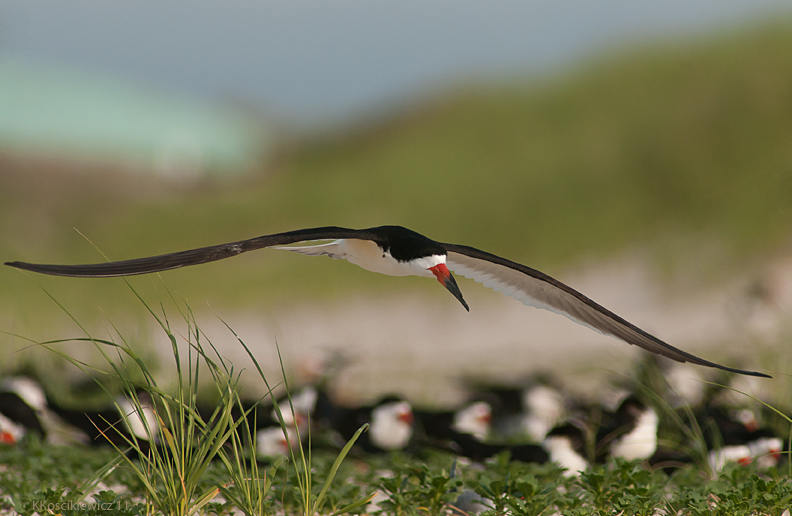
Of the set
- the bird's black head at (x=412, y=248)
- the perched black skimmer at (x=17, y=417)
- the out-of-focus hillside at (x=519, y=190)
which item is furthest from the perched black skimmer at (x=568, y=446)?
the out-of-focus hillside at (x=519, y=190)

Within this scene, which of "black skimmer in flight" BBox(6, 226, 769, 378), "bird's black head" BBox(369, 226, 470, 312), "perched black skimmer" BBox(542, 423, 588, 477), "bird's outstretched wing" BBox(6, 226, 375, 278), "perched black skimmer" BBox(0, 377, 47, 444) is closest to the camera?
"bird's outstretched wing" BBox(6, 226, 375, 278)

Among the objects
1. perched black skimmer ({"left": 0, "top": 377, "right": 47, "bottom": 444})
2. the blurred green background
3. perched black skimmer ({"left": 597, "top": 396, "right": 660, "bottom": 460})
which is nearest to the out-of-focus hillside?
the blurred green background

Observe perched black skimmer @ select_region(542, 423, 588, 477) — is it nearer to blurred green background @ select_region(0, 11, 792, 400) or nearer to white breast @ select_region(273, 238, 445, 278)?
white breast @ select_region(273, 238, 445, 278)

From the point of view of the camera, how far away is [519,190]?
14102mm

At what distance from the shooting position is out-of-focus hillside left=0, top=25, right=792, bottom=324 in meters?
12.3

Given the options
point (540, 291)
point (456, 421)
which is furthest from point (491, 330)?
point (540, 291)

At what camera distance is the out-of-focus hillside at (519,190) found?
40.3 feet

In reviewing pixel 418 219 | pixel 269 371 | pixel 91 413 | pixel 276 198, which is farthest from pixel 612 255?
pixel 91 413

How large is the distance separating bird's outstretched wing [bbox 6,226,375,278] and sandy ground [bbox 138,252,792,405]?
4.52m

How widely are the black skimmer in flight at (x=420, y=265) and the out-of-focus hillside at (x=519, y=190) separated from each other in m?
8.58

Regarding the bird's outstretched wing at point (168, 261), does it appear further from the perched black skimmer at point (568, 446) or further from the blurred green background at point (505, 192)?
the blurred green background at point (505, 192)

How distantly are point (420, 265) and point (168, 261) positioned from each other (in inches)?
43.8

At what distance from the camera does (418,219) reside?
1416 centimetres

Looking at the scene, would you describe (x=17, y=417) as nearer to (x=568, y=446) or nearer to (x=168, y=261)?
(x=168, y=261)
